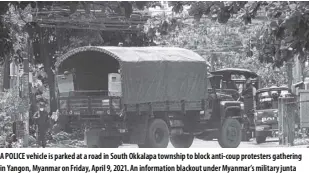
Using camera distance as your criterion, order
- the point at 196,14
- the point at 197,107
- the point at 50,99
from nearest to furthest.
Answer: the point at 196,14, the point at 197,107, the point at 50,99

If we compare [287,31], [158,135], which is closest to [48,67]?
[158,135]

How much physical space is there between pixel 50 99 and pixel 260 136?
8771 millimetres

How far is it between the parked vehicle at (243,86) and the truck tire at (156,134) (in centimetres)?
520

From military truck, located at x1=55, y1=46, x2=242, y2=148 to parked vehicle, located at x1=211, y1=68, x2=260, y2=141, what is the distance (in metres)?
1.60

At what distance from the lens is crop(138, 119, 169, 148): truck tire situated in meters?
20.4

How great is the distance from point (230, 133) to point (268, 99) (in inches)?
144

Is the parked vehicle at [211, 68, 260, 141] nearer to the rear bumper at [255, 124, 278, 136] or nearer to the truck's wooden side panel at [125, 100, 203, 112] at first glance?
the rear bumper at [255, 124, 278, 136]

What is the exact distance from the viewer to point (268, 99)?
2641 centimetres

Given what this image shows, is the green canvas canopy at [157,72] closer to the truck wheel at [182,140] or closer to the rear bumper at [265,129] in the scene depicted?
the truck wheel at [182,140]

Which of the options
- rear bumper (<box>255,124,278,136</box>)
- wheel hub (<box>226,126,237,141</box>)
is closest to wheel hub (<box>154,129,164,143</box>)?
wheel hub (<box>226,126,237,141</box>)

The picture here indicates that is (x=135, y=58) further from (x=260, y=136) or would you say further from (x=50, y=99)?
(x=50, y=99)

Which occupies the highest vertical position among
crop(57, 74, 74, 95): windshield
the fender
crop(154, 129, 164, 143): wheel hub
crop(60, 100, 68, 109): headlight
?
crop(57, 74, 74, 95): windshield
